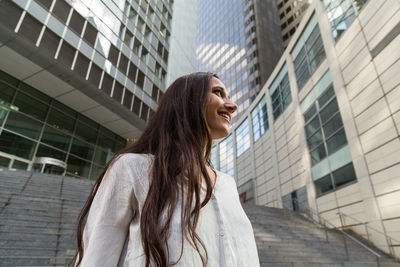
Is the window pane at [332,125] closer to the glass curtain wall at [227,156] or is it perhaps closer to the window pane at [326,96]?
the window pane at [326,96]

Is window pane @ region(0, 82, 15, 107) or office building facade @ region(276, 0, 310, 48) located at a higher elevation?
office building facade @ region(276, 0, 310, 48)

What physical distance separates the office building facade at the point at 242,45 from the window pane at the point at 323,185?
24.5 metres

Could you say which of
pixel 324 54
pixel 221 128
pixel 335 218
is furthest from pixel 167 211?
pixel 324 54

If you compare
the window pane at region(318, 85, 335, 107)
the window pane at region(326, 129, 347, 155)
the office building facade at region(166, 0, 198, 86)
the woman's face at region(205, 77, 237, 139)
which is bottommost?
the woman's face at region(205, 77, 237, 139)

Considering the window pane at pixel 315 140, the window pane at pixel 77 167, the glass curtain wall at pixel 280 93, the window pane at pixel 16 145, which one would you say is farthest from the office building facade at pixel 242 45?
the window pane at pixel 16 145

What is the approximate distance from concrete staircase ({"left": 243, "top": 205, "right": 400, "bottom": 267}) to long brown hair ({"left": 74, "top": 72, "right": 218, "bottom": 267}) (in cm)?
578

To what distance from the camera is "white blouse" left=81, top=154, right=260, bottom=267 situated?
77cm

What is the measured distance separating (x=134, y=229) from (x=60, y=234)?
17.4 feet

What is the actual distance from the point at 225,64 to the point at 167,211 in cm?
5242

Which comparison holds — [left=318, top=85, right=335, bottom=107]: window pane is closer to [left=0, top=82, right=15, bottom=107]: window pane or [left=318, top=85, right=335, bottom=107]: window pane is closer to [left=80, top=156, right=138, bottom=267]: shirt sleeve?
[left=80, top=156, right=138, bottom=267]: shirt sleeve

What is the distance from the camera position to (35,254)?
412 cm

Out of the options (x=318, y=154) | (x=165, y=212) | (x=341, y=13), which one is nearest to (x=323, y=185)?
(x=318, y=154)

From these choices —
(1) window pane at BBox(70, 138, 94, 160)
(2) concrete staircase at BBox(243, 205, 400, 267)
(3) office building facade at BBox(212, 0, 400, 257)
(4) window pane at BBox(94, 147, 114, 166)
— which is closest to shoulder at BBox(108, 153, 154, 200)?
(2) concrete staircase at BBox(243, 205, 400, 267)

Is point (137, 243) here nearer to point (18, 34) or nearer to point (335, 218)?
point (18, 34)
